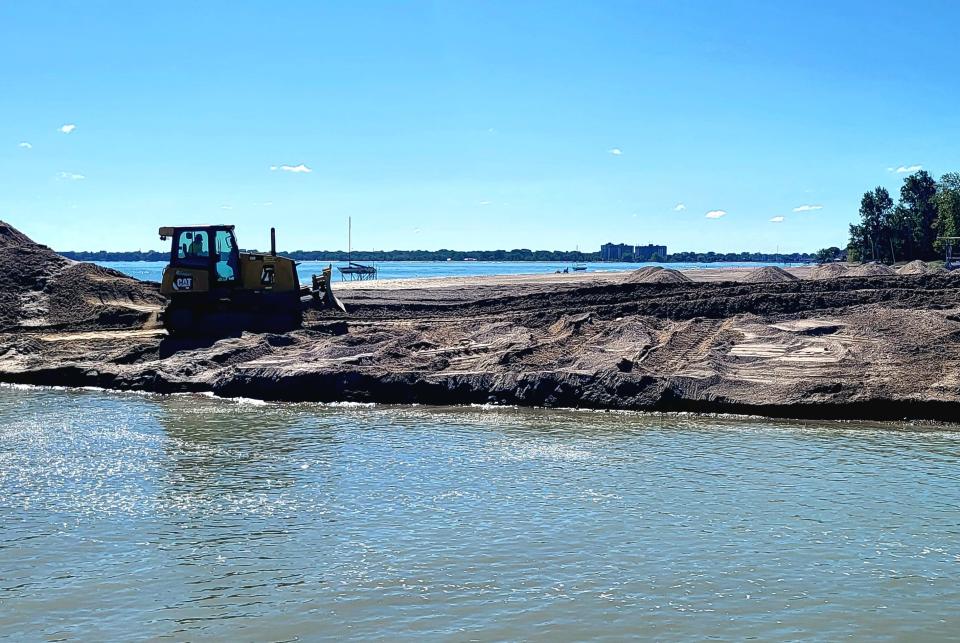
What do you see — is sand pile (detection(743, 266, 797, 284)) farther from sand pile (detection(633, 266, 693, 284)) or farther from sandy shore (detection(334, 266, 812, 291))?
sand pile (detection(633, 266, 693, 284))

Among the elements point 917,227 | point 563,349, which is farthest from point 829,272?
point 917,227

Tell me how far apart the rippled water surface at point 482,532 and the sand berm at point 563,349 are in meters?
1.48

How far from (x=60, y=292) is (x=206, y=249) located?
656cm

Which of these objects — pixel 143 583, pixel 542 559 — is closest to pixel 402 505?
pixel 542 559

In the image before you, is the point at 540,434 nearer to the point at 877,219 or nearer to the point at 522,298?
the point at 522,298

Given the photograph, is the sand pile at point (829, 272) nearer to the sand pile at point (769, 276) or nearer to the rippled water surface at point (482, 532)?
the sand pile at point (769, 276)

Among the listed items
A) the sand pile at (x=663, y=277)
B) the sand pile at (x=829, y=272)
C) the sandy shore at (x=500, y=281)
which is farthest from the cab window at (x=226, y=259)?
the sand pile at (x=829, y=272)

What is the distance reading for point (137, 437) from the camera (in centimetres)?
1470

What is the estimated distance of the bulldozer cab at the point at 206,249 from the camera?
22094 millimetres

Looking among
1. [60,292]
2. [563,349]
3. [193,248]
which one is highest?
[193,248]

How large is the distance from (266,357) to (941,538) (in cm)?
1444

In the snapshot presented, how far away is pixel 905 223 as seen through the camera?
80.1 metres

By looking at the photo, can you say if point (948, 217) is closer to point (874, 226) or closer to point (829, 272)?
point (874, 226)

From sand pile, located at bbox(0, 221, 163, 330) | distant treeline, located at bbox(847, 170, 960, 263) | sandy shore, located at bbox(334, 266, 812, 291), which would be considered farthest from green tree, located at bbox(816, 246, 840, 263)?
sand pile, located at bbox(0, 221, 163, 330)
